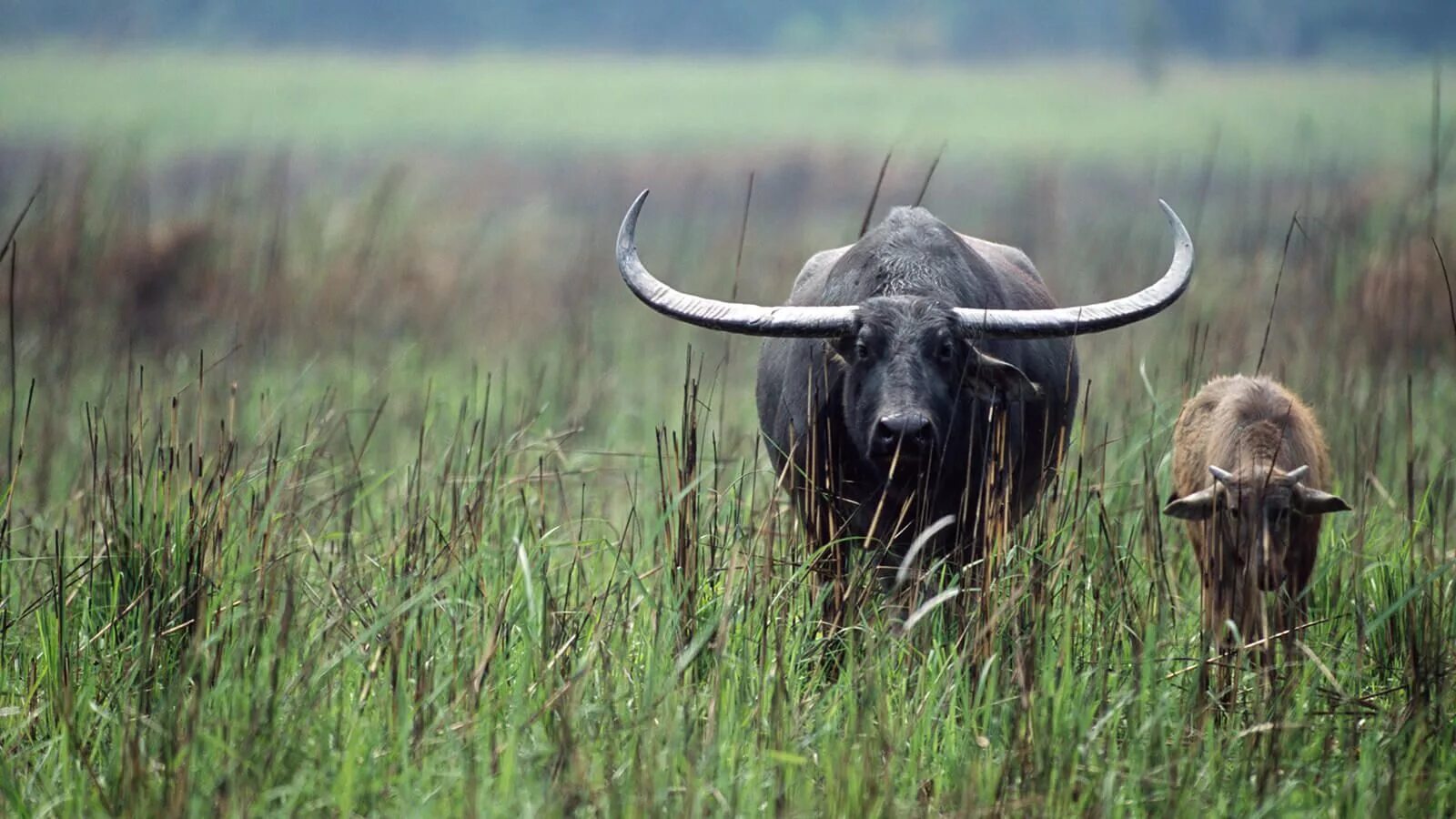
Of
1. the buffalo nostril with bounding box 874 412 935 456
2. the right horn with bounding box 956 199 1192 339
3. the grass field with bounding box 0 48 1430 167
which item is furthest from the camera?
the grass field with bounding box 0 48 1430 167

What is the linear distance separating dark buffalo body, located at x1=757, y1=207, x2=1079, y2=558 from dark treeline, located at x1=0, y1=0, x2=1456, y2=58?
1625 inches

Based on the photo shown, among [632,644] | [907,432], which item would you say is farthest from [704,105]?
[632,644]

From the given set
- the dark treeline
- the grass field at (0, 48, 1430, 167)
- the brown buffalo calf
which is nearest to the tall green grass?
the brown buffalo calf

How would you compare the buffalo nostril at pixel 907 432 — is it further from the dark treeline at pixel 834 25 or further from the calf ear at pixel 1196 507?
the dark treeline at pixel 834 25

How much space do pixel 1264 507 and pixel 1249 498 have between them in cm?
21

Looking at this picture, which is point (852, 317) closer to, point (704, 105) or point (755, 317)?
point (755, 317)

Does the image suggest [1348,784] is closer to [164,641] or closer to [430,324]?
[164,641]

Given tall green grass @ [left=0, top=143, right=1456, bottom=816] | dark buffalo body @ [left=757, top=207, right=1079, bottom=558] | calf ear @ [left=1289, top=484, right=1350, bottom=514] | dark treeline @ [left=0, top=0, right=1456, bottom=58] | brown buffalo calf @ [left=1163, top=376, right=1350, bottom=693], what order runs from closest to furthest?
tall green grass @ [left=0, top=143, right=1456, bottom=816] < brown buffalo calf @ [left=1163, top=376, right=1350, bottom=693] < dark buffalo body @ [left=757, top=207, right=1079, bottom=558] < calf ear @ [left=1289, top=484, right=1350, bottom=514] < dark treeline @ [left=0, top=0, right=1456, bottom=58]

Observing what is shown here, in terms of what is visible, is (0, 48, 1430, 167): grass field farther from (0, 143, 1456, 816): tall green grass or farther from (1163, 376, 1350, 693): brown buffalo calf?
(0, 143, 1456, 816): tall green grass

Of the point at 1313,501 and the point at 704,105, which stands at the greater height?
the point at 704,105

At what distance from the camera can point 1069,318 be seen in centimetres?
472

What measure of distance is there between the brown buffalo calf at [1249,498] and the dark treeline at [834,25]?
137ft

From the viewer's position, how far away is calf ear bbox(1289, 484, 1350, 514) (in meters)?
4.82

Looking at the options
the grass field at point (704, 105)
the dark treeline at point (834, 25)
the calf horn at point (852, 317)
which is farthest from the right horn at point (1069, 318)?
the dark treeline at point (834, 25)
